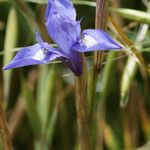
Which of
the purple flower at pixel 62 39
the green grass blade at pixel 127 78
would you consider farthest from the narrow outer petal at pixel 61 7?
the green grass blade at pixel 127 78

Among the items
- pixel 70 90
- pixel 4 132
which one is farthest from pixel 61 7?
Answer: pixel 70 90

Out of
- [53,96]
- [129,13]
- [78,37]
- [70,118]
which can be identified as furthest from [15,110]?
[78,37]

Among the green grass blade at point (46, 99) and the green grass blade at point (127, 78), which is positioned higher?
the green grass blade at point (127, 78)

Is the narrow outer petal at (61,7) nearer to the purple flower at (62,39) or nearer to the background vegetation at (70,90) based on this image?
the purple flower at (62,39)

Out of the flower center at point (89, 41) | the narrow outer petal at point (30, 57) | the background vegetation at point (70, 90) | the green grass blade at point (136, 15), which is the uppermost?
the flower center at point (89, 41)

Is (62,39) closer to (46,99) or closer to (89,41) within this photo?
(89,41)

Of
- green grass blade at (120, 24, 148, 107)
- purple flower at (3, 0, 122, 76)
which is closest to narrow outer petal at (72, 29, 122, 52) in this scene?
purple flower at (3, 0, 122, 76)

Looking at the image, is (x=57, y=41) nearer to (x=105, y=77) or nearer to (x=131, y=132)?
(x=105, y=77)
